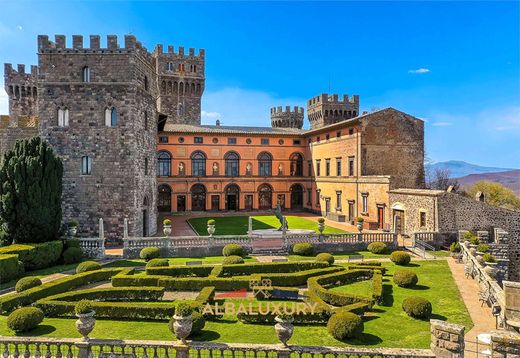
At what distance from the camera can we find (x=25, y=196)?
2388 cm

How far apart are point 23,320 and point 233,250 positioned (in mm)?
14487

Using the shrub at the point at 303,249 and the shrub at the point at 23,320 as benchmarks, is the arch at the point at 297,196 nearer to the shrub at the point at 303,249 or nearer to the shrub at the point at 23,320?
the shrub at the point at 303,249

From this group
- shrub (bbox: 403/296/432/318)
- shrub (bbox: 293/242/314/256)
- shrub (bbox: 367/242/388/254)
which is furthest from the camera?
shrub (bbox: 367/242/388/254)

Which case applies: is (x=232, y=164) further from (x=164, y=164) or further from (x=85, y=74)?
(x=85, y=74)

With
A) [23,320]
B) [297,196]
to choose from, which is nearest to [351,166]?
[297,196]

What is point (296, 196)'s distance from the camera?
5462 centimetres

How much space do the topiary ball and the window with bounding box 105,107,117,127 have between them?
10.6m

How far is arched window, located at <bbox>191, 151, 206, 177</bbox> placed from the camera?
50.3m

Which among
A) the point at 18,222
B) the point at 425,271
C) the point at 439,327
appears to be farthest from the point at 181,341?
the point at 18,222

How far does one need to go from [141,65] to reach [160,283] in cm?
2088

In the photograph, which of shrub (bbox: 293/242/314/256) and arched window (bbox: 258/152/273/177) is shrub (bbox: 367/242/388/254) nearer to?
shrub (bbox: 293/242/314/256)

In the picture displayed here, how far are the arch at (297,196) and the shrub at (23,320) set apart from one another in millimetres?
43096

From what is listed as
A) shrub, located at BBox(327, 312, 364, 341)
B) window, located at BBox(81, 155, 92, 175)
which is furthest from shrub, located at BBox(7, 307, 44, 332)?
window, located at BBox(81, 155, 92, 175)

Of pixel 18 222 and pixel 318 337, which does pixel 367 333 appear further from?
pixel 18 222
